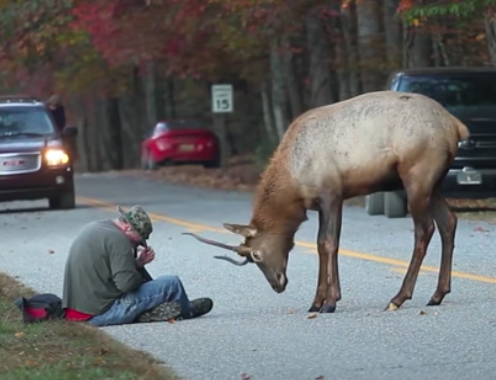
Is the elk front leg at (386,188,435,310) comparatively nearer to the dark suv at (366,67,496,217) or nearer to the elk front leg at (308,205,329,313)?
the elk front leg at (308,205,329,313)

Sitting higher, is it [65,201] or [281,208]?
[281,208]

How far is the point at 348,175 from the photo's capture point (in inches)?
502

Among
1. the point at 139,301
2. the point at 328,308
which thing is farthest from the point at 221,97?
the point at 139,301

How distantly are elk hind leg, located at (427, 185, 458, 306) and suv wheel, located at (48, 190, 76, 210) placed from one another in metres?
15.3

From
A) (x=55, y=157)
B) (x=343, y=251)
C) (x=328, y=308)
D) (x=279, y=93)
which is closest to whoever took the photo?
(x=328, y=308)

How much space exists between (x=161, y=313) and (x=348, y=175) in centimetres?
187

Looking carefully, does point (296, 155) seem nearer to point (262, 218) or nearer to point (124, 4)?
point (262, 218)

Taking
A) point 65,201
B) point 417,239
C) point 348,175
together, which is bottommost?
point 65,201

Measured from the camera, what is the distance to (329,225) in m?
12.7

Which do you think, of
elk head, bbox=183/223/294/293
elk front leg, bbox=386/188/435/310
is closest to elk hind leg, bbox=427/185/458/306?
elk front leg, bbox=386/188/435/310

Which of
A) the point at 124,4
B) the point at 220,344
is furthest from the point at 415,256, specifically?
the point at 124,4

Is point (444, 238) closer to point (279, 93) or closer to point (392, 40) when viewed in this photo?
point (392, 40)

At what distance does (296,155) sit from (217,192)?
66.4 ft

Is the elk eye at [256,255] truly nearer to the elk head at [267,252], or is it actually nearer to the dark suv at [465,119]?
the elk head at [267,252]
